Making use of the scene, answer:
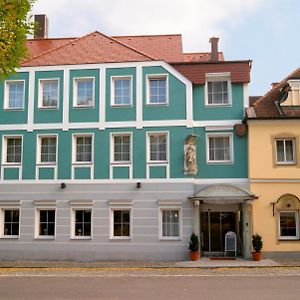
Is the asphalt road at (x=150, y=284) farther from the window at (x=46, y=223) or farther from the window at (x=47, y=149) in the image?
the window at (x=47, y=149)

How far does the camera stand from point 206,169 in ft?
78.4

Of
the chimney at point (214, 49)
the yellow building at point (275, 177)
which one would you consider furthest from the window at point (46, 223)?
the chimney at point (214, 49)

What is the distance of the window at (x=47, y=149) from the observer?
2478 centimetres

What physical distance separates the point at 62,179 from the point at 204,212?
711 centimetres

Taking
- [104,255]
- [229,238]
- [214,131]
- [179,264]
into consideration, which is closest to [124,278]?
[179,264]

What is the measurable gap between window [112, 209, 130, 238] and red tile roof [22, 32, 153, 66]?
7.52 meters

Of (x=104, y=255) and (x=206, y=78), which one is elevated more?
(x=206, y=78)

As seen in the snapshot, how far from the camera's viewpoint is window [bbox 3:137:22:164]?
24.9 meters

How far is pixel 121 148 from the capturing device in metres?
24.5

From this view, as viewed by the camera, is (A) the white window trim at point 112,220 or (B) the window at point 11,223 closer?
(A) the white window trim at point 112,220

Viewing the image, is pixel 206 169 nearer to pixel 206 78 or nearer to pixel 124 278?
pixel 206 78

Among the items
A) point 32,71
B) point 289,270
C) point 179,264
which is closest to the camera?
point 289,270

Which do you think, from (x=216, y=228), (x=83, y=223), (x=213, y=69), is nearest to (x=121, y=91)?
(x=213, y=69)

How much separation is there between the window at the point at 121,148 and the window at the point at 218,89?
443 cm
